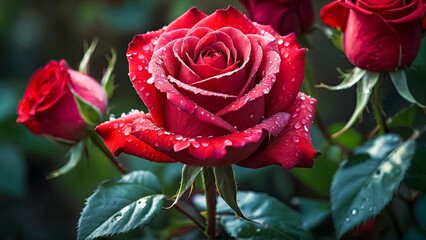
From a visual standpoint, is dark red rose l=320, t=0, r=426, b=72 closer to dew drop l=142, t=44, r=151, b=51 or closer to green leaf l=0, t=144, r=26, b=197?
dew drop l=142, t=44, r=151, b=51

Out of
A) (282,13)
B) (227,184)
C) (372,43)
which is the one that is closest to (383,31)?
(372,43)

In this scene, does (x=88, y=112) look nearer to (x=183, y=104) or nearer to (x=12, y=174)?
(x=183, y=104)

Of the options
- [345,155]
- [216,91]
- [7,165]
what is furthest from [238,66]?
[7,165]

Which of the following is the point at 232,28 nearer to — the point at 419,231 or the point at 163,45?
the point at 163,45

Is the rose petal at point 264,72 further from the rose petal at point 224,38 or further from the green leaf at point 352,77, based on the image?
the green leaf at point 352,77

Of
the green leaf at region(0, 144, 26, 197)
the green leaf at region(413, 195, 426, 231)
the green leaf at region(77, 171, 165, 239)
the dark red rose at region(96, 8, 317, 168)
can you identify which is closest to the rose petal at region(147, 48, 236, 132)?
the dark red rose at region(96, 8, 317, 168)
